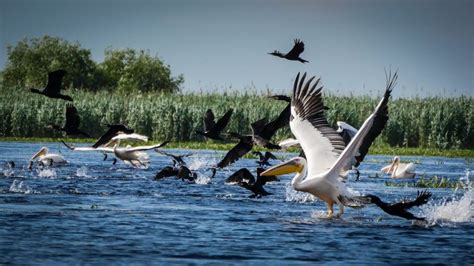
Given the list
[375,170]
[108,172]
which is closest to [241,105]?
[375,170]

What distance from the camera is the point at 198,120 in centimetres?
3428

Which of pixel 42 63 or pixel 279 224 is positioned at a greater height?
pixel 42 63

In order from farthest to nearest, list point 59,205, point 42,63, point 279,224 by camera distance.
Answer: point 42,63 → point 59,205 → point 279,224

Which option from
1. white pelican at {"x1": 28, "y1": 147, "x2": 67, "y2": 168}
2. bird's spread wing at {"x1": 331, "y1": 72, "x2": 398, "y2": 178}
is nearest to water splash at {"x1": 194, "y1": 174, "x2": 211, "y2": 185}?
white pelican at {"x1": 28, "y1": 147, "x2": 67, "y2": 168}

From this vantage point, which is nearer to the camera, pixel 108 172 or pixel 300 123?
pixel 300 123

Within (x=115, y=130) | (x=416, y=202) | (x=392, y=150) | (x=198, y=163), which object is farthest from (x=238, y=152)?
(x=392, y=150)

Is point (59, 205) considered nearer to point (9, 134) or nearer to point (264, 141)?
point (264, 141)

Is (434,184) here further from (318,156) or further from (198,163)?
(318,156)

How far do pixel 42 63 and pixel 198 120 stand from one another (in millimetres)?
48316

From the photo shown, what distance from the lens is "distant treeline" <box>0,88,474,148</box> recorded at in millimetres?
33312

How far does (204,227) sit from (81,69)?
6868 cm

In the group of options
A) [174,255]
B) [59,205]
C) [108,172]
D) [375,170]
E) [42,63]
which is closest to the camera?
[174,255]

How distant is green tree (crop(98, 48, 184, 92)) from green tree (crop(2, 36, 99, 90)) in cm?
171

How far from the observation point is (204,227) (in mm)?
12047
